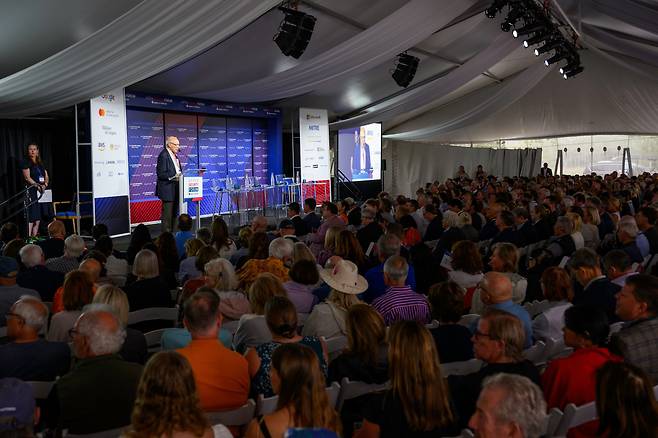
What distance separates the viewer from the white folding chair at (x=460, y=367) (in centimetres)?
314

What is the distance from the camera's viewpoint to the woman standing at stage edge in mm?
10312

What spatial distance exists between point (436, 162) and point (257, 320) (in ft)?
63.7

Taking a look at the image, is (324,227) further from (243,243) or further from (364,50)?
(364,50)

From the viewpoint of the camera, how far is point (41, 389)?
2857 millimetres

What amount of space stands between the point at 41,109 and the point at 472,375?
27.8 ft

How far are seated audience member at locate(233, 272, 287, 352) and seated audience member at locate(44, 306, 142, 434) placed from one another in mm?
916

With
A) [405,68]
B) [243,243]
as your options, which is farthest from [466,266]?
[405,68]

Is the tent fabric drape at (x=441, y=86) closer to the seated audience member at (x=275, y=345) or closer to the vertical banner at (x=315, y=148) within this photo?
the vertical banner at (x=315, y=148)

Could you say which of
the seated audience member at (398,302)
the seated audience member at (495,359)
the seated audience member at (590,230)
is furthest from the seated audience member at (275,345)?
the seated audience member at (590,230)

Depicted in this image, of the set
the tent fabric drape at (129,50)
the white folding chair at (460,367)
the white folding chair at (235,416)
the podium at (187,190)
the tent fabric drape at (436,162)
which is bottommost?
the white folding chair at (235,416)

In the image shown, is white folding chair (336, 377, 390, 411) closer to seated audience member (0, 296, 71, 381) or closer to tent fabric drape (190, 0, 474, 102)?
seated audience member (0, 296, 71, 381)

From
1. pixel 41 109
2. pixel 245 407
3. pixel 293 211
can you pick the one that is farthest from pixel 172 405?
pixel 41 109

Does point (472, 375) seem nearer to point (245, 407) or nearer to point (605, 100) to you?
point (245, 407)

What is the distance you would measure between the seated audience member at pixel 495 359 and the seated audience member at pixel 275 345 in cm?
64
